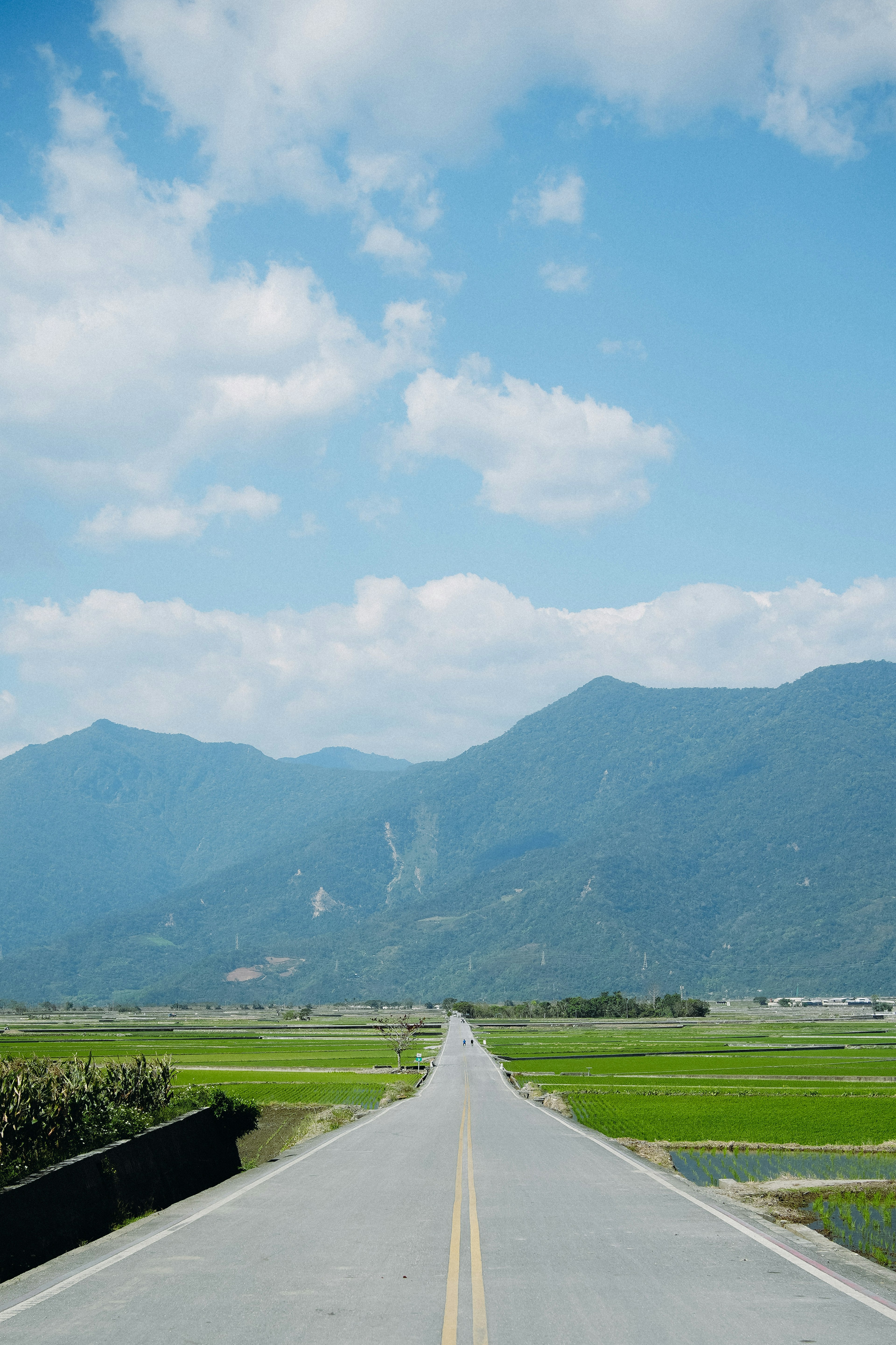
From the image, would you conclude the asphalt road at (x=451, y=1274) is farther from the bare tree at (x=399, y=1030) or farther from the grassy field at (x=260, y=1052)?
the bare tree at (x=399, y=1030)

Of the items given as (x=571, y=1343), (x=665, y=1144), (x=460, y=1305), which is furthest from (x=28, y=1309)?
(x=665, y=1144)

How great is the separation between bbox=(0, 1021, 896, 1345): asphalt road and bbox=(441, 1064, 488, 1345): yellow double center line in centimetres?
4

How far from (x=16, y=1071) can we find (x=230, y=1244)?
6.41 m

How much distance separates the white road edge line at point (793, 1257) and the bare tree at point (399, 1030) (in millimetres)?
55877

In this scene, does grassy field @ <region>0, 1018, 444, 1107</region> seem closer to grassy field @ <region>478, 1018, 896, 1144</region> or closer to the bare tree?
the bare tree

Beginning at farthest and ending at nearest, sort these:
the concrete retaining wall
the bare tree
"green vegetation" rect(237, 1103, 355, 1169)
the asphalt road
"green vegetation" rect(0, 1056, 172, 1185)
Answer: the bare tree < "green vegetation" rect(237, 1103, 355, 1169) < "green vegetation" rect(0, 1056, 172, 1185) < the concrete retaining wall < the asphalt road

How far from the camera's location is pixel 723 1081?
5984 centimetres

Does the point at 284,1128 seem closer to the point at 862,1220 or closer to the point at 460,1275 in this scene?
the point at 862,1220

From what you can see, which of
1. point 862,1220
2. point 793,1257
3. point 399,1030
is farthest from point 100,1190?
point 399,1030

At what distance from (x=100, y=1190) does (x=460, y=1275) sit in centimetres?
676

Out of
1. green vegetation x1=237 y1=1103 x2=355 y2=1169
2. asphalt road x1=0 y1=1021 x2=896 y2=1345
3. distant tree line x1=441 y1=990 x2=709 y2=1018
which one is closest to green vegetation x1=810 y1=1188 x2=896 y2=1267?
asphalt road x1=0 y1=1021 x2=896 y2=1345

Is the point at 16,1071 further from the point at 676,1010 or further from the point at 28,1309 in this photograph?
the point at 676,1010

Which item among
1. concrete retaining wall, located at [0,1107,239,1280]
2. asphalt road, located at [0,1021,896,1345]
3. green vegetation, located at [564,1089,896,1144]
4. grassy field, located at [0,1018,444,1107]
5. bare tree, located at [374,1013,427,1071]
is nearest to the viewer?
asphalt road, located at [0,1021,896,1345]

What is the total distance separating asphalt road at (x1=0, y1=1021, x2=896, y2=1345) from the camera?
29.9ft
